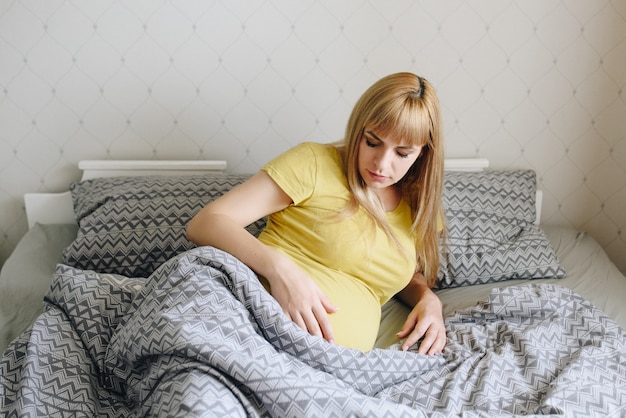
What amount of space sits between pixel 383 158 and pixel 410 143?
7cm

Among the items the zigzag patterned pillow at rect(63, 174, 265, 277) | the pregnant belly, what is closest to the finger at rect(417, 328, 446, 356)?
the pregnant belly

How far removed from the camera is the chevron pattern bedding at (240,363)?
98 centimetres

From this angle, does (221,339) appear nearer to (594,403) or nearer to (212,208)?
(212,208)

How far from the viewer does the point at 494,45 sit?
1963 millimetres

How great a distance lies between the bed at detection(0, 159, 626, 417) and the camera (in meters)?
1.00

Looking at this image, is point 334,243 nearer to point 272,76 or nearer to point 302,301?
point 302,301

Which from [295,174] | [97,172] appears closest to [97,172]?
[97,172]

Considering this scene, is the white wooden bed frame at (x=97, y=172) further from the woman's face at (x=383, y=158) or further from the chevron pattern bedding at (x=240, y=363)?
the woman's face at (x=383, y=158)

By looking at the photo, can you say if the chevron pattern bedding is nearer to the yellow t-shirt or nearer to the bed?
the bed

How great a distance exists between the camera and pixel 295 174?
4.42 ft

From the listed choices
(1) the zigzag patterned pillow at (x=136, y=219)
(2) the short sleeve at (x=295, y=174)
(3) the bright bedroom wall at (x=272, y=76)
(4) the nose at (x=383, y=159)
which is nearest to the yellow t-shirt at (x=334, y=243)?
(2) the short sleeve at (x=295, y=174)

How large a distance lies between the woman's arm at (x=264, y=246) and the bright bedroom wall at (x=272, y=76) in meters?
0.67

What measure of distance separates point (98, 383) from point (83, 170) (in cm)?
99

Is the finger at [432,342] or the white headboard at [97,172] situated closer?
the finger at [432,342]
